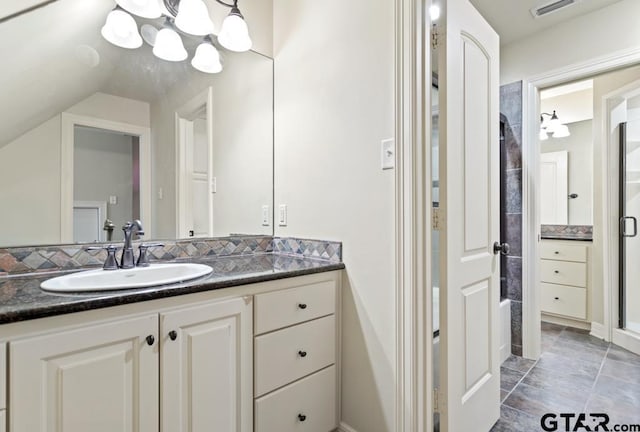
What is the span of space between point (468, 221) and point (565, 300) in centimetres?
252

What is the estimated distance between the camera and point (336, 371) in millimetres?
1512

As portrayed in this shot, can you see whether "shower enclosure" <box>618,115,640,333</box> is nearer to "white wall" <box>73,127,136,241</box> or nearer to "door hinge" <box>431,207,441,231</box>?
"door hinge" <box>431,207,441,231</box>

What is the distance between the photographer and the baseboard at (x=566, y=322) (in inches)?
119

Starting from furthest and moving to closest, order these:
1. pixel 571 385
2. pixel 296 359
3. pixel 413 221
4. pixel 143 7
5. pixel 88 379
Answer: pixel 571 385, pixel 143 7, pixel 296 359, pixel 413 221, pixel 88 379

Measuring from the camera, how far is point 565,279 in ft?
10.4

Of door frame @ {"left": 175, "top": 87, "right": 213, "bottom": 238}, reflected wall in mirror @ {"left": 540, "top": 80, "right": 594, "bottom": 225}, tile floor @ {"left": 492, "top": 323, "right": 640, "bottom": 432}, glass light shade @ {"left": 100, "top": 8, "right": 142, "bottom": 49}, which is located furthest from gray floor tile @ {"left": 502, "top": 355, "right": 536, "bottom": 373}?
glass light shade @ {"left": 100, "top": 8, "right": 142, "bottom": 49}

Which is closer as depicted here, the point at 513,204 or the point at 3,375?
the point at 3,375

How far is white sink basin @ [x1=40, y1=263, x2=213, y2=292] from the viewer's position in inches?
38.9

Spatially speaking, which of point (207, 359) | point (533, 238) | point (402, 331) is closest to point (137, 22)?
point (207, 359)

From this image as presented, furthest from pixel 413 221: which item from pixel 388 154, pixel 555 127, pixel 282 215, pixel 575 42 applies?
pixel 555 127

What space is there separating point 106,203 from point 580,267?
3.81 m

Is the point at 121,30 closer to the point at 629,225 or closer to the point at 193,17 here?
the point at 193,17

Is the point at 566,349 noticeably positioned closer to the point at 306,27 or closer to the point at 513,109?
the point at 513,109

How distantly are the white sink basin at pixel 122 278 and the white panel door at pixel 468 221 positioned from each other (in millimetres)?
1023
